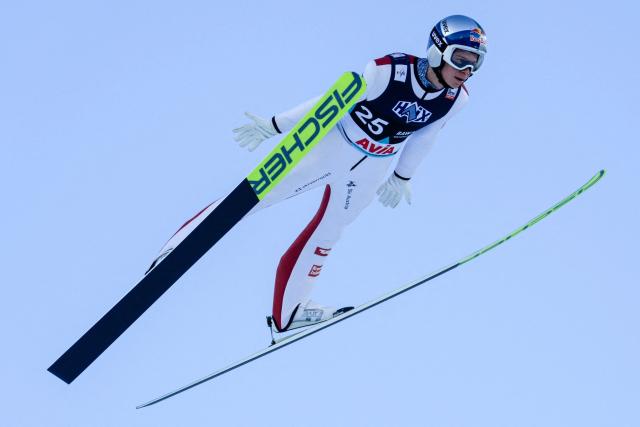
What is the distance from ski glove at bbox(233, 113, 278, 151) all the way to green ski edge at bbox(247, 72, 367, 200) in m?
0.64

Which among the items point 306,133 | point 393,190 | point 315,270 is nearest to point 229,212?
point 306,133

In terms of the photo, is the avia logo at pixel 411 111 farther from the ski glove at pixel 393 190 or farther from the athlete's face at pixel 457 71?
the ski glove at pixel 393 190

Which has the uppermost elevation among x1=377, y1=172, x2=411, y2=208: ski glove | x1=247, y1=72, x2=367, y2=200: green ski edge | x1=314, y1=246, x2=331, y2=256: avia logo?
x1=247, y1=72, x2=367, y2=200: green ski edge

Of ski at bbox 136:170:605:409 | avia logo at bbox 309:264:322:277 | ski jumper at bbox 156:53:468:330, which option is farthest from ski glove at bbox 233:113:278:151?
ski at bbox 136:170:605:409

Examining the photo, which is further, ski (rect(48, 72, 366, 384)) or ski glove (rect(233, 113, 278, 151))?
ski glove (rect(233, 113, 278, 151))

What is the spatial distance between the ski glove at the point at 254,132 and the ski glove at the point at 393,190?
3.52 ft

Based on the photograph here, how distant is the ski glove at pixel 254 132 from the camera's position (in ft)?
26.3

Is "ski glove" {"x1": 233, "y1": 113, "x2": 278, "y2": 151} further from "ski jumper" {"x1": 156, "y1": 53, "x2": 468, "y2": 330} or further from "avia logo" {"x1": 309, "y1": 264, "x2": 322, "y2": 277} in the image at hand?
"avia logo" {"x1": 309, "y1": 264, "x2": 322, "y2": 277}

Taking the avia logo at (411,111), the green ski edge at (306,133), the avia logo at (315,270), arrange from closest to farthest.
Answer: the green ski edge at (306,133)
the avia logo at (411,111)
the avia logo at (315,270)

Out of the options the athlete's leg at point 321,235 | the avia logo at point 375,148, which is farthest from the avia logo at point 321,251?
the avia logo at point 375,148

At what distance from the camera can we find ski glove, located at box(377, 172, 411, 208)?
8656 millimetres

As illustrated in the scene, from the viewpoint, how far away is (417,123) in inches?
325

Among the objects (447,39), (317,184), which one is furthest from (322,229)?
(447,39)

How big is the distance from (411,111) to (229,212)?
1.57 meters
